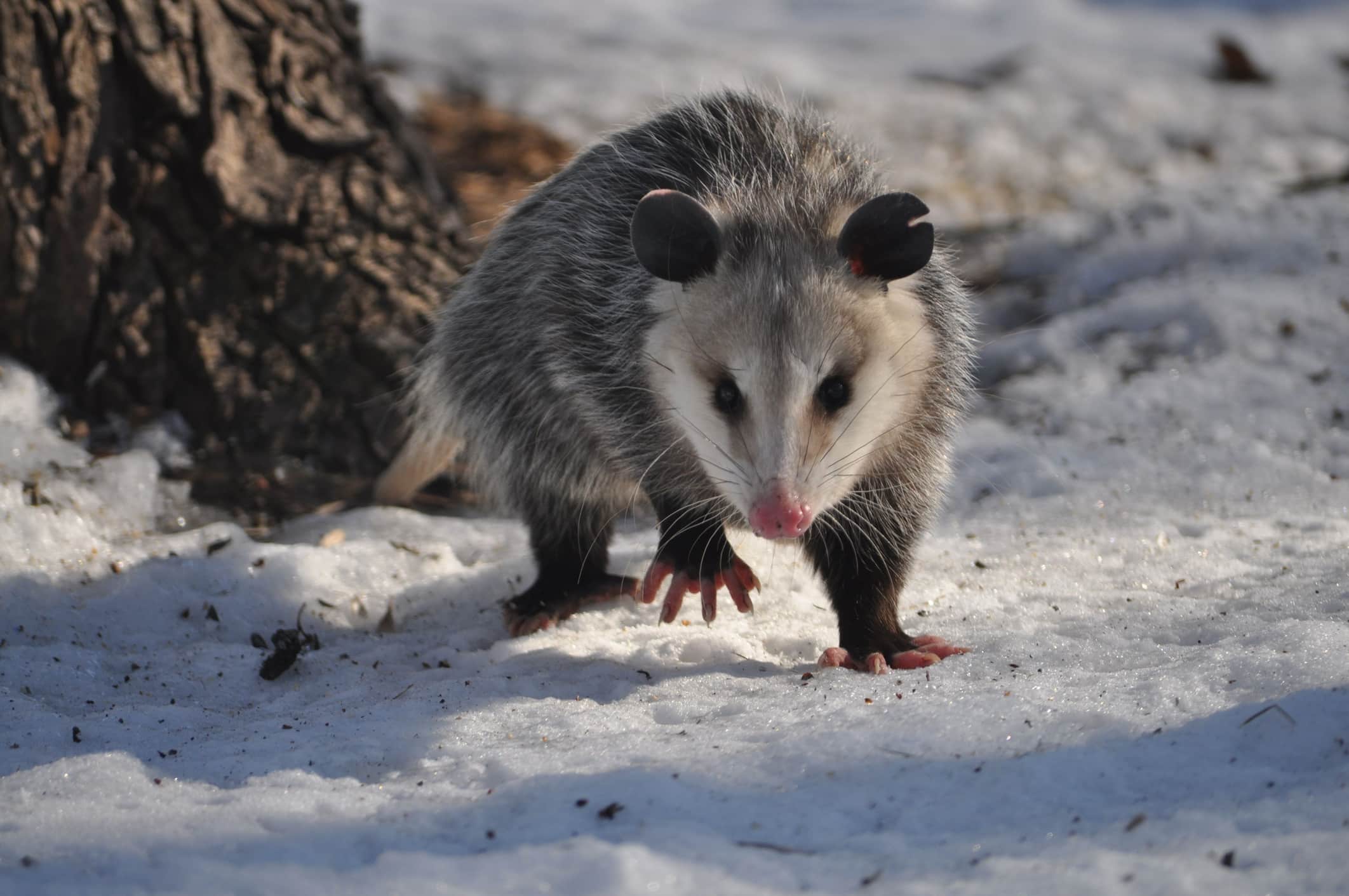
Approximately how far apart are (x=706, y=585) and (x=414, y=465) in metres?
1.16

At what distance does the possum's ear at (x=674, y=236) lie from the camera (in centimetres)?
213

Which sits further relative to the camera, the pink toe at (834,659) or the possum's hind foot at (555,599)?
the possum's hind foot at (555,599)

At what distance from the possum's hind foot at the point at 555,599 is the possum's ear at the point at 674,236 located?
885mm

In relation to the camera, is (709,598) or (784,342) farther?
(709,598)

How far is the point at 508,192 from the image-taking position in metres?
5.07

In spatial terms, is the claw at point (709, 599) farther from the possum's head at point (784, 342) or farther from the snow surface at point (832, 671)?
the possum's head at point (784, 342)

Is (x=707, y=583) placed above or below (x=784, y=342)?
below

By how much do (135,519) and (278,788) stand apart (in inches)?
59.8

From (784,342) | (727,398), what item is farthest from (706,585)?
(784,342)

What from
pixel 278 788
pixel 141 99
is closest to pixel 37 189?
pixel 141 99

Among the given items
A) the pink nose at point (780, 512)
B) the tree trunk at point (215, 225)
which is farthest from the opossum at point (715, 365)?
the tree trunk at point (215, 225)

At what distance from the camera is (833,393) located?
2096 mm

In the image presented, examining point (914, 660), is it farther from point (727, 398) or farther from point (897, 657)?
point (727, 398)

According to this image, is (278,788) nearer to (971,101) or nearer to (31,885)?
(31,885)
